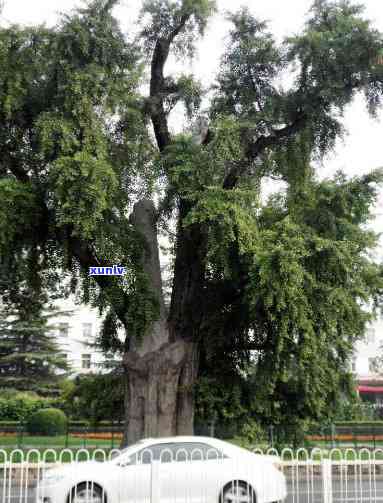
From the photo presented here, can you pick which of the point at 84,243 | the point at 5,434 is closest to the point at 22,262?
the point at 84,243

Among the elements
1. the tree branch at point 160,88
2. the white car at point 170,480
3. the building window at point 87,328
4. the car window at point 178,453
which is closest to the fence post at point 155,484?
the white car at point 170,480

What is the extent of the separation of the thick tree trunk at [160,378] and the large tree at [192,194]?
0.16 ft

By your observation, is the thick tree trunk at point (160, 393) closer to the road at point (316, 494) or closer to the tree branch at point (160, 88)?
the road at point (316, 494)

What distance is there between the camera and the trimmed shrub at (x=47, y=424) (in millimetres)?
30641

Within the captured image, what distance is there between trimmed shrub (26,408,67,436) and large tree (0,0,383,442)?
482 inches

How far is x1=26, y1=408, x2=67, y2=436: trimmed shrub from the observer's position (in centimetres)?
3064

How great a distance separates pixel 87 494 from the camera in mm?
10992

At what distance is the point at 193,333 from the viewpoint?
19688 mm

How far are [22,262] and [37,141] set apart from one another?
329 centimetres

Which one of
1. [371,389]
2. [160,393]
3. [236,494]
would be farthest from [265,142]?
[371,389]

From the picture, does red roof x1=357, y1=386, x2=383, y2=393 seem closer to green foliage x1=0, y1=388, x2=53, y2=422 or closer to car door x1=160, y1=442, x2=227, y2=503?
green foliage x1=0, y1=388, x2=53, y2=422

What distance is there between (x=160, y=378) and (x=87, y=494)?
7.94 meters

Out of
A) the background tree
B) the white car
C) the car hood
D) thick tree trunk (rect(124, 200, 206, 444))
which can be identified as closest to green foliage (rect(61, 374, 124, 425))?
thick tree trunk (rect(124, 200, 206, 444))

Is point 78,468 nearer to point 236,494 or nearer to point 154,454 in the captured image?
point 154,454
